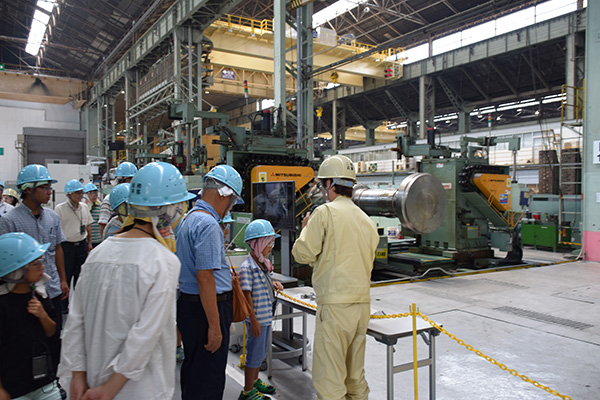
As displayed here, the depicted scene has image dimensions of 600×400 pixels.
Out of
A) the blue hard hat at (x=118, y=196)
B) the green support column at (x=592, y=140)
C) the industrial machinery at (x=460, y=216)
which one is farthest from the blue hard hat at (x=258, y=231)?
the green support column at (x=592, y=140)

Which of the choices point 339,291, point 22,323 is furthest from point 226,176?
point 22,323

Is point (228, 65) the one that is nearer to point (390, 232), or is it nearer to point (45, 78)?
point (390, 232)

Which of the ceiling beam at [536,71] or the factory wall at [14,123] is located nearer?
the ceiling beam at [536,71]

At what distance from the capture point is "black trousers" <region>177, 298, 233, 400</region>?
2486 millimetres

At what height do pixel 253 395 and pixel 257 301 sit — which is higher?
pixel 257 301

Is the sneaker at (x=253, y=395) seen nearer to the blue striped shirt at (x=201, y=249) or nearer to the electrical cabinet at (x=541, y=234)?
the blue striped shirt at (x=201, y=249)

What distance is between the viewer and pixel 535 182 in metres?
16.8

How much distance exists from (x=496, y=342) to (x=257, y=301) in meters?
3.03

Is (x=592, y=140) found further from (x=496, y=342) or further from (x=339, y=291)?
(x=339, y=291)

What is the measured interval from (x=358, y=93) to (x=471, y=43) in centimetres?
700

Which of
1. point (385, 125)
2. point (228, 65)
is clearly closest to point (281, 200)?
point (228, 65)

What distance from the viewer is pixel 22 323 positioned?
2.21m

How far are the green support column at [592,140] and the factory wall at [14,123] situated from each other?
963 inches

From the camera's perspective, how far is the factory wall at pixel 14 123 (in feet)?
74.5
